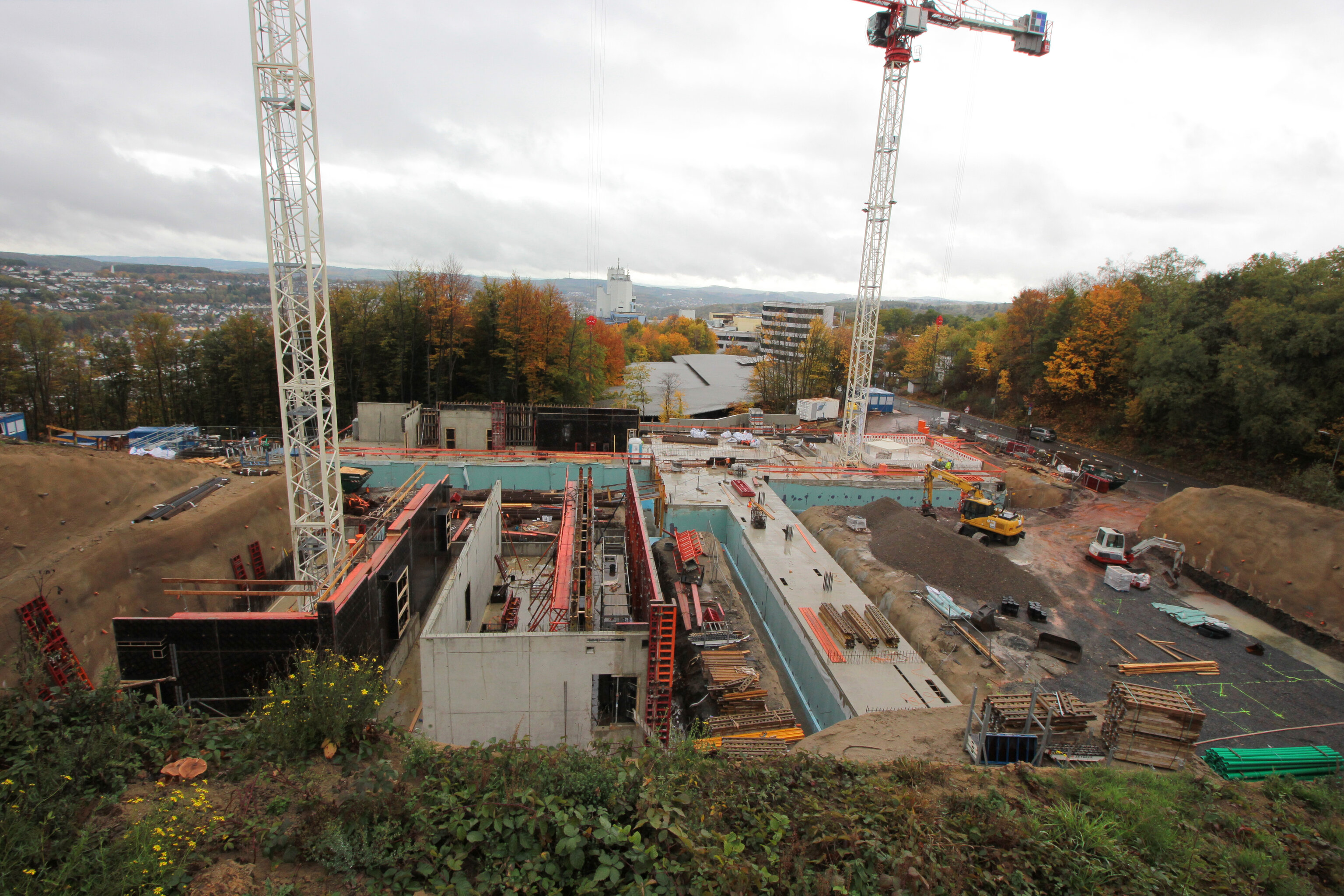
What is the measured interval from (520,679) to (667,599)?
722cm

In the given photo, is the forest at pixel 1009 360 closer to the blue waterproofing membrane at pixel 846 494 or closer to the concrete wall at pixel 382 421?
the concrete wall at pixel 382 421

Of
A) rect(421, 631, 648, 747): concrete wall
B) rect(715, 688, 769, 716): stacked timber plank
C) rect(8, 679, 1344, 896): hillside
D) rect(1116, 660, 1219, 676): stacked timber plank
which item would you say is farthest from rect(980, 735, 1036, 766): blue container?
rect(1116, 660, 1219, 676): stacked timber plank

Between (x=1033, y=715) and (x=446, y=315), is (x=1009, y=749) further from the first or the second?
(x=446, y=315)

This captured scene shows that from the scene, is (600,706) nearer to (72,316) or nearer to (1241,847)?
(1241,847)

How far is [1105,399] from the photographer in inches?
1571

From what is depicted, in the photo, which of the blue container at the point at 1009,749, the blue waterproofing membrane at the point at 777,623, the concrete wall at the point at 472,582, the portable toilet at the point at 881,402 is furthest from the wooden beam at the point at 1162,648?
the portable toilet at the point at 881,402

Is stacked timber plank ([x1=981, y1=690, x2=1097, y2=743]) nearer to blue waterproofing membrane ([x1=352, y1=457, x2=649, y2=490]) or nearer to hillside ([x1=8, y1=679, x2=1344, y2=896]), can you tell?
hillside ([x1=8, y1=679, x2=1344, y2=896])

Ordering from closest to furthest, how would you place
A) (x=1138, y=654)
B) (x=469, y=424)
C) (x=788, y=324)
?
(x=1138, y=654), (x=469, y=424), (x=788, y=324)

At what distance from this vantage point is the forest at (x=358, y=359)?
111ft

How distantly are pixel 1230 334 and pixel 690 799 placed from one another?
38154 millimetres

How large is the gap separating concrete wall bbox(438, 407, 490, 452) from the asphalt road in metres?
31.5

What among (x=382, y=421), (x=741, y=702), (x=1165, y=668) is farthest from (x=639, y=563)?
(x=382, y=421)

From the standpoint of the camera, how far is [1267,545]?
1908 cm

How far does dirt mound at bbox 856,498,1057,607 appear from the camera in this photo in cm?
1786
